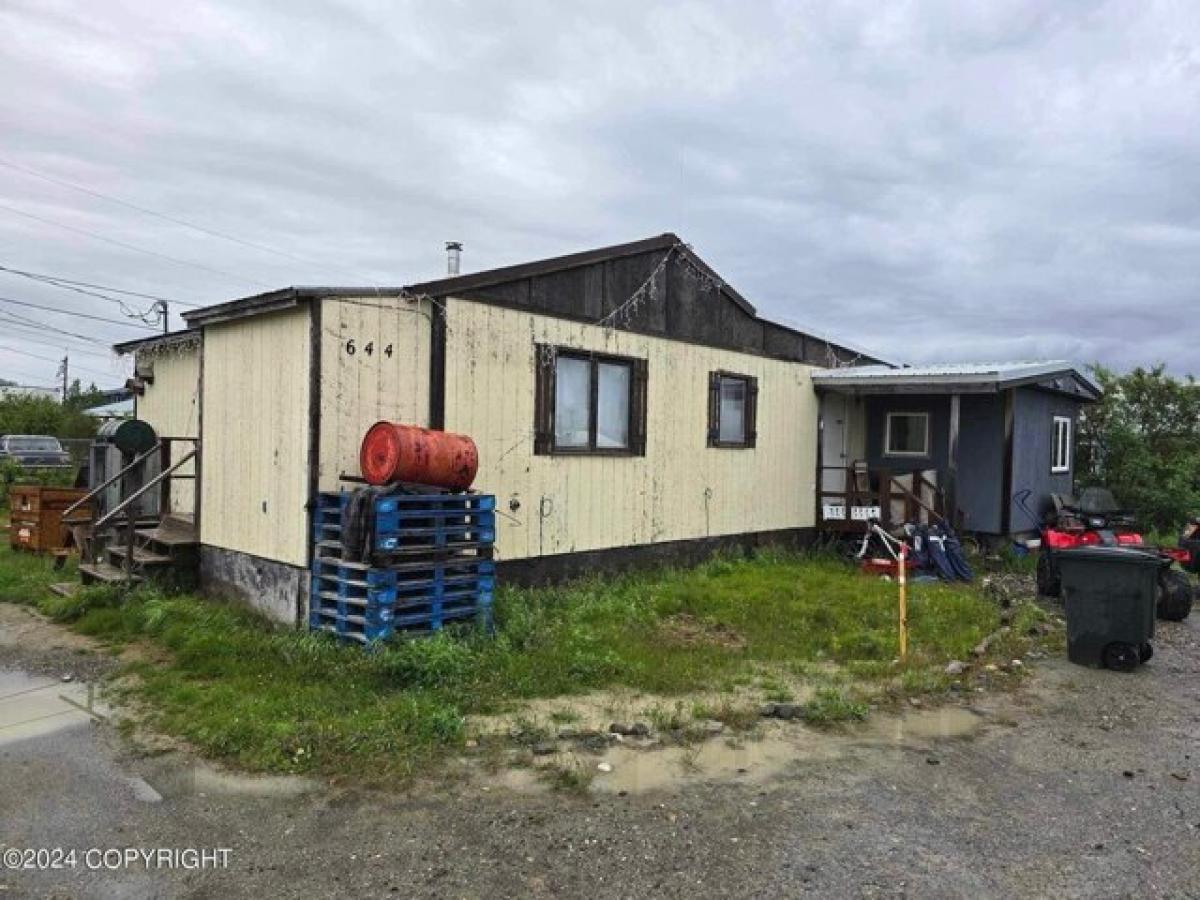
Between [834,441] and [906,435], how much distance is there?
1309 mm

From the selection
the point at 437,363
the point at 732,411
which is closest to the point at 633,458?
the point at 732,411

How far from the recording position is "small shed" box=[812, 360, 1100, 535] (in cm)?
1226

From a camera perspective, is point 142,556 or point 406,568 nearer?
point 406,568

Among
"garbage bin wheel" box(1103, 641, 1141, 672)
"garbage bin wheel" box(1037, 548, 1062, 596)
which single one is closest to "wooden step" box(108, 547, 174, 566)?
"garbage bin wheel" box(1103, 641, 1141, 672)

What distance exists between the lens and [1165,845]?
152 inches

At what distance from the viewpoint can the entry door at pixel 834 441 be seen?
13648mm

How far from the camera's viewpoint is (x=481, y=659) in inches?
242

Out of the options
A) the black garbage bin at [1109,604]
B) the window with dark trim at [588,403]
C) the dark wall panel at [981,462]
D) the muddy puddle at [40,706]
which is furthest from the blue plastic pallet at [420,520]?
the dark wall panel at [981,462]

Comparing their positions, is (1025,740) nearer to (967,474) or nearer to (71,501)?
(967,474)

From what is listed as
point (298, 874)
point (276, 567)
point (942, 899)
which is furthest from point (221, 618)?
point (942, 899)

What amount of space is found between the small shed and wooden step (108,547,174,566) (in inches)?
364

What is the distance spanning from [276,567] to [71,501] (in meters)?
6.39

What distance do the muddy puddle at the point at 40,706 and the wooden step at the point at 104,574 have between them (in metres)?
1.96

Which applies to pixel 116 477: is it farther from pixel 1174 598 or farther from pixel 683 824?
pixel 1174 598
